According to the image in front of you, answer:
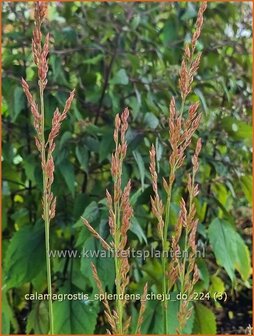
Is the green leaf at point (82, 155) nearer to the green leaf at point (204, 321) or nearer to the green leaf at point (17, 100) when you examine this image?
the green leaf at point (17, 100)

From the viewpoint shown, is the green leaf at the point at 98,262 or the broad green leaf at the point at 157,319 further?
the broad green leaf at the point at 157,319

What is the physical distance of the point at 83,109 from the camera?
6.07 feet

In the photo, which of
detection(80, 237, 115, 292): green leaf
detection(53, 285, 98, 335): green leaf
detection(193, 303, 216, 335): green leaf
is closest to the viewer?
detection(80, 237, 115, 292): green leaf

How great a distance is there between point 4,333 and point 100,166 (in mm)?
517

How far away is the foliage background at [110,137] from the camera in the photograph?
1654 millimetres

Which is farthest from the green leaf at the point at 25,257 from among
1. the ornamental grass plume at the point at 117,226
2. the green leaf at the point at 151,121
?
the ornamental grass plume at the point at 117,226

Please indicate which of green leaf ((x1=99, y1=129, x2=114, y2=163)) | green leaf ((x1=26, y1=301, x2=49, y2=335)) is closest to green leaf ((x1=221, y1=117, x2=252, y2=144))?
green leaf ((x1=99, y1=129, x2=114, y2=163))

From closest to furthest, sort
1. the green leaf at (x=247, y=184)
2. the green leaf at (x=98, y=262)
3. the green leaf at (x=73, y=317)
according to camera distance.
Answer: the green leaf at (x=98, y=262)
the green leaf at (x=73, y=317)
the green leaf at (x=247, y=184)

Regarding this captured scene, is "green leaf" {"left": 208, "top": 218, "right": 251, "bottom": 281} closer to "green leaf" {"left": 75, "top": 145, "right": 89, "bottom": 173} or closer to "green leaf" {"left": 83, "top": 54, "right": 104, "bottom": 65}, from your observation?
"green leaf" {"left": 75, "top": 145, "right": 89, "bottom": 173}

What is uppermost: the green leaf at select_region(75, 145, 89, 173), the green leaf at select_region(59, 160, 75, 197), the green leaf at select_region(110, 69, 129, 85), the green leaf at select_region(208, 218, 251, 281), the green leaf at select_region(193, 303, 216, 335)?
the green leaf at select_region(110, 69, 129, 85)

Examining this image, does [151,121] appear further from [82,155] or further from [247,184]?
[247,184]

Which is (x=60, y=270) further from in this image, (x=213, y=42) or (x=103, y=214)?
(x=213, y=42)

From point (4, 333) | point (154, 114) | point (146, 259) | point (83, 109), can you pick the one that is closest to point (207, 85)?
point (154, 114)

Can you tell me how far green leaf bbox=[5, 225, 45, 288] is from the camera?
5.40 feet
